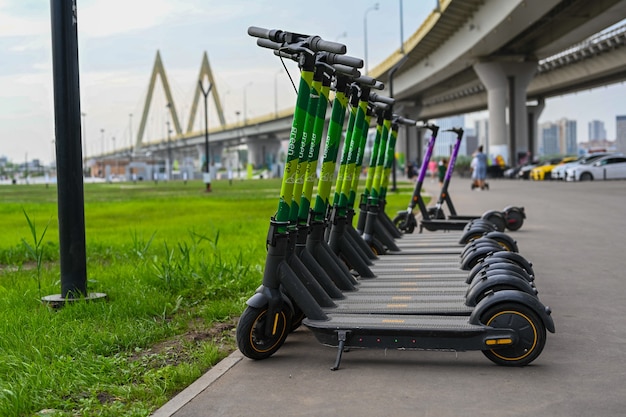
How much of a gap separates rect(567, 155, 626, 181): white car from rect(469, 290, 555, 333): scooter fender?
44.0 m

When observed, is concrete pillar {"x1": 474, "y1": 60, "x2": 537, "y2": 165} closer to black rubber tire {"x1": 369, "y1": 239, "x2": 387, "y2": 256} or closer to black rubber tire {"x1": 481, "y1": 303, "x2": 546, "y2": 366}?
black rubber tire {"x1": 369, "y1": 239, "x2": 387, "y2": 256}

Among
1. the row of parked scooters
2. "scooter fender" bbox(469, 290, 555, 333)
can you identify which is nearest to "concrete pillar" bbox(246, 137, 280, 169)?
the row of parked scooters

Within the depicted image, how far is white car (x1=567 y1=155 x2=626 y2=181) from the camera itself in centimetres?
4634

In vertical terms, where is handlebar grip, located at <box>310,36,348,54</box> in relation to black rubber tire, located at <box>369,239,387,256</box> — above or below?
above

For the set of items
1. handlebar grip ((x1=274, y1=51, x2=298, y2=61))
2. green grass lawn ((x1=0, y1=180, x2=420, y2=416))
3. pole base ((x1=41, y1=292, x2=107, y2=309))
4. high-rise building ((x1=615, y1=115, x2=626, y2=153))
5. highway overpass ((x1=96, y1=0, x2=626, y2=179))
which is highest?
highway overpass ((x1=96, y1=0, x2=626, y2=179))

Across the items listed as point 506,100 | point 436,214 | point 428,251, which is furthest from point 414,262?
point 506,100

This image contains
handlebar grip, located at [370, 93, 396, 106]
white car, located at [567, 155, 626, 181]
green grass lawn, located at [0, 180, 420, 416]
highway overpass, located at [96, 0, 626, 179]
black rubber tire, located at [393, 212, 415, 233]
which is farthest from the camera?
white car, located at [567, 155, 626, 181]

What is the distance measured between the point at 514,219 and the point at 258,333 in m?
10.3

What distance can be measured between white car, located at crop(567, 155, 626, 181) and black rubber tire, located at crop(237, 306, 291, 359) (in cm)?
4414

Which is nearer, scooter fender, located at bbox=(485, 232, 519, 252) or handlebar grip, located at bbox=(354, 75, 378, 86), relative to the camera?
handlebar grip, located at bbox=(354, 75, 378, 86)

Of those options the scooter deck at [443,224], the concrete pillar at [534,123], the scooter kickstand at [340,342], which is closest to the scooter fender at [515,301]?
the scooter kickstand at [340,342]

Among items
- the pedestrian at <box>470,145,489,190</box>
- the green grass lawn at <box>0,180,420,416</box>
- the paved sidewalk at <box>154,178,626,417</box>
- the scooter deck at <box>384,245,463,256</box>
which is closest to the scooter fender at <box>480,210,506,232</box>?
the green grass lawn at <box>0,180,420,416</box>

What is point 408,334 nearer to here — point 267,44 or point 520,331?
point 520,331

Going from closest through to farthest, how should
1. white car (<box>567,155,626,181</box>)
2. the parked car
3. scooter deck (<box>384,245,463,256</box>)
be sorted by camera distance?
scooter deck (<box>384,245,463,256</box>) → white car (<box>567,155,626,181</box>) → the parked car
